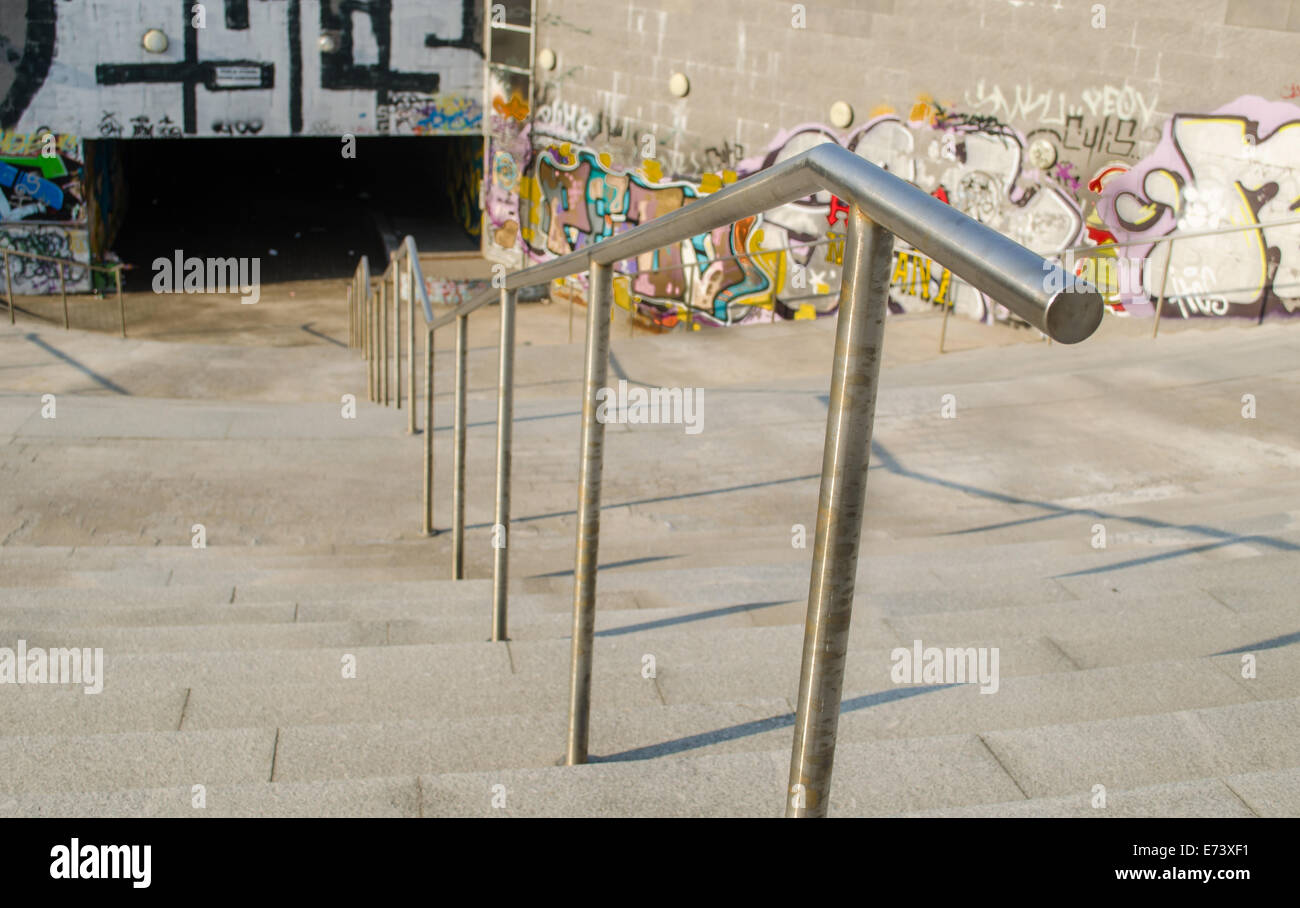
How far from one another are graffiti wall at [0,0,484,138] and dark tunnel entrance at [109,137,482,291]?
2.33 metres

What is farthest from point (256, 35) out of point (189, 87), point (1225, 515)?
point (1225, 515)

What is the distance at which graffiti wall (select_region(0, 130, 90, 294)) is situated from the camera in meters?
17.5

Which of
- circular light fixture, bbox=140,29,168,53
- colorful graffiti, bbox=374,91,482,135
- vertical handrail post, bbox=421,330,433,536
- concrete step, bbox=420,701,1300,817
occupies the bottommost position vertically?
vertical handrail post, bbox=421,330,433,536

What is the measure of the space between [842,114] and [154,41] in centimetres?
1046

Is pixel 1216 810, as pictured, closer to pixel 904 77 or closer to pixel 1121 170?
pixel 1121 170

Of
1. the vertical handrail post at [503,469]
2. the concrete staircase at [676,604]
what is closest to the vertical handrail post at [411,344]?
the concrete staircase at [676,604]

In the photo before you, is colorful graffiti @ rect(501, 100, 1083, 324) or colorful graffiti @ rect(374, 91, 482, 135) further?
colorful graffiti @ rect(374, 91, 482, 135)

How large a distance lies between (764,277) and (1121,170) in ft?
16.8

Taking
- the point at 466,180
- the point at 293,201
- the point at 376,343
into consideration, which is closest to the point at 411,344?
the point at 376,343

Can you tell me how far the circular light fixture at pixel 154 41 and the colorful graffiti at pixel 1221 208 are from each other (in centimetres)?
1370

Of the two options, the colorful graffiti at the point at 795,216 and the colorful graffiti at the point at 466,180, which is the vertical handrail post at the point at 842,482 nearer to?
the colorful graffiti at the point at 795,216

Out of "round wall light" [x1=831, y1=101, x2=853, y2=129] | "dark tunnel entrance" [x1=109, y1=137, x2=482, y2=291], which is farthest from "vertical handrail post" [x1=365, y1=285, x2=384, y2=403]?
"dark tunnel entrance" [x1=109, y1=137, x2=482, y2=291]

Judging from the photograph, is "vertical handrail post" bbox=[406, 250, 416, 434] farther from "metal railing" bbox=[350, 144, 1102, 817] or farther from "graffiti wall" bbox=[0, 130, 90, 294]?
"graffiti wall" bbox=[0, 130, 90, 294]

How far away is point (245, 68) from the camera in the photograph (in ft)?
60.5
